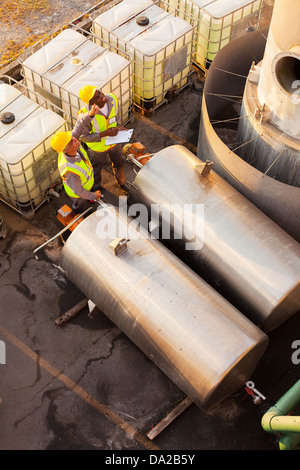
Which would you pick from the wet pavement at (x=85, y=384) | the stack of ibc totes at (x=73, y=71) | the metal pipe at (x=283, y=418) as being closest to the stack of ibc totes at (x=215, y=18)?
the stack of ibc totes at (x=73, y=71)

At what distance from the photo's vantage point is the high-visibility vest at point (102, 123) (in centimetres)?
1029

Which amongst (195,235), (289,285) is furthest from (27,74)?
(289,285)

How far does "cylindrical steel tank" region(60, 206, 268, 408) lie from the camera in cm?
827

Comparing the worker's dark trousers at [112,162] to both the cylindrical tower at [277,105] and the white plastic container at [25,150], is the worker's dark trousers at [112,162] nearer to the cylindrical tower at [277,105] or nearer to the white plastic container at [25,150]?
the white plastic container at [25,150]

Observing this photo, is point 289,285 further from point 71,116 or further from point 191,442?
point 71,116

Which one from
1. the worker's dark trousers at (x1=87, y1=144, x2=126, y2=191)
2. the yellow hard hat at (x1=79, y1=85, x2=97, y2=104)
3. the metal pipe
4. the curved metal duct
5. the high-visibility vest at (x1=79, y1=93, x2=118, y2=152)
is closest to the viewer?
the metal pipe

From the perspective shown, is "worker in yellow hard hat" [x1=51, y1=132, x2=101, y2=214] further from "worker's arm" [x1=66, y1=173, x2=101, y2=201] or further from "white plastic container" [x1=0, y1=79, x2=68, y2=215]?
"white plastic container" [x1=0, y1=79, x2=68, y2=215]

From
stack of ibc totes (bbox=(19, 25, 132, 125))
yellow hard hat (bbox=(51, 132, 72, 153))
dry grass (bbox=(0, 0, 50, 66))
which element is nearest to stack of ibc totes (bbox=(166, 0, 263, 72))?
stack of ibc totes (bbox=(19, 25, 132, 125))

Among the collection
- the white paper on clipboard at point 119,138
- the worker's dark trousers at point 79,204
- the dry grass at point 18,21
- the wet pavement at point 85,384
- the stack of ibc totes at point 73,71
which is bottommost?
the wet pavement at point 85,384

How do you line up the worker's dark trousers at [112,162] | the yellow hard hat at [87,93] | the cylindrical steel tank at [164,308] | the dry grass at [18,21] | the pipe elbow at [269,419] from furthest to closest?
the dry grass at [18,21] → the worker's dark trousers at [112,162] → the yellow hard hat at [87,93] → the cylindrical steel tank at [164,308] → the pipe elbow at [269,419]

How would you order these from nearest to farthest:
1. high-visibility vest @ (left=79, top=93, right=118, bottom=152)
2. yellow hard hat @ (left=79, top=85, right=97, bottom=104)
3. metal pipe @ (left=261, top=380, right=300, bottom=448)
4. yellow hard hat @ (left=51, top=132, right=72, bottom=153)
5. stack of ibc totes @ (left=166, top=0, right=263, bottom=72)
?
metal pipe @ (left=261, top=380, right=300, bottom=448) < yellow hard hat @ (left=51, top=132, right=72, bottom=153) < yellow hard hat @ (left=79, top=85, right=97, bottom=104) < high-visibility vest @ (left=79, top=93, right=118, bottom=152) < stack of ibc totes @ (left=166, top=0, right=263, bottom=72)

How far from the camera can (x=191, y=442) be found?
8930mm

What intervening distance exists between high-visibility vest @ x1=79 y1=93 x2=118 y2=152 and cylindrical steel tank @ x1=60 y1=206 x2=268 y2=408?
5.12 ft

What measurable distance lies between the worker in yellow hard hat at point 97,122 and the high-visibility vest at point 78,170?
1.61ft
